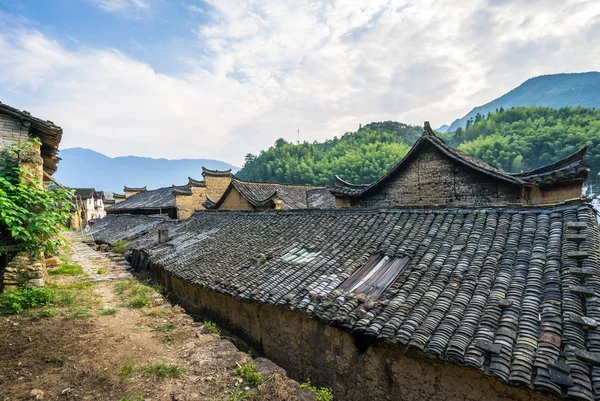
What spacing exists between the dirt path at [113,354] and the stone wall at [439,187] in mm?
9369

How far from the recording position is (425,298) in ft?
15.6

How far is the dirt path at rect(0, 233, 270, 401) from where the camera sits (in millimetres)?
3139

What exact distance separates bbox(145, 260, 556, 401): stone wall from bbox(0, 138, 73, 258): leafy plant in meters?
4.37

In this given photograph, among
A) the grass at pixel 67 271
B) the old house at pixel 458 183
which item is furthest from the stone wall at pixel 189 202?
the grass at pixel 67 271

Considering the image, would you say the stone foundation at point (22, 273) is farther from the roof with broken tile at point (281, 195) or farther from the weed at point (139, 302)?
the roof with broken tile at point (281, 195)

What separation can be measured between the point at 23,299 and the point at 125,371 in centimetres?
380

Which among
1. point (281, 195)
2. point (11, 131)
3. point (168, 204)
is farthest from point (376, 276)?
point (168, 204)

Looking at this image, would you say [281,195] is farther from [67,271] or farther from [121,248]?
[67,271]

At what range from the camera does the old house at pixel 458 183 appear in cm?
1009

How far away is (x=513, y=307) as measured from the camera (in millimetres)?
4125

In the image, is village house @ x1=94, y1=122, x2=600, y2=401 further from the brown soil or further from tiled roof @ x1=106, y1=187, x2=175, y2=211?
tiled roof @ x1=106, y1=187, x2=175, y2=211

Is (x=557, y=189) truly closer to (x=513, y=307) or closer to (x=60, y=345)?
(x=513, y=307)

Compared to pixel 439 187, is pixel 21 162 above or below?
above

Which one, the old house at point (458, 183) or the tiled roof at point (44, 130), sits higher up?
the tiled roof at point (44, 130)
